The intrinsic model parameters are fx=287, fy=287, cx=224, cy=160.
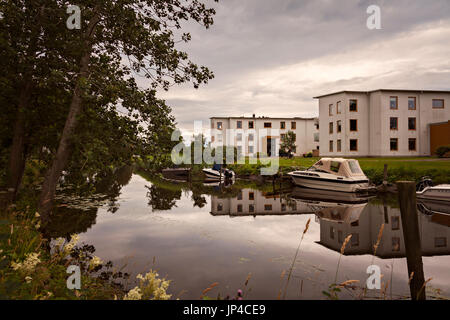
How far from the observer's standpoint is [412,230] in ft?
16.4

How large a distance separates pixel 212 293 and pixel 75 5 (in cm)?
915

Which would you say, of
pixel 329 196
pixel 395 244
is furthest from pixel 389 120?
pixel 395 244

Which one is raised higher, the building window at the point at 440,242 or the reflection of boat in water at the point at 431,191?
the reflection of boat in water at the point at 431,191

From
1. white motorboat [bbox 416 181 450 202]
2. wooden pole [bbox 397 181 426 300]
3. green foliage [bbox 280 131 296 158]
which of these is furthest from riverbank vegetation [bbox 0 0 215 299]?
green foliage [bbox 280 131 296 158]

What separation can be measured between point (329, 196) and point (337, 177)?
6.00ft

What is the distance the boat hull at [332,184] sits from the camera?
21.4m

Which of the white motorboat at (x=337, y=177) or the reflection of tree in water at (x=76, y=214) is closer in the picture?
the reflection of tree in water at (x=76, y=214)

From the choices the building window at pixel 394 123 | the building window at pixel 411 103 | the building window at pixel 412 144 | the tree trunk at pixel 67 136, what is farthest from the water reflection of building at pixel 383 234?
the building window at pixel 411 103

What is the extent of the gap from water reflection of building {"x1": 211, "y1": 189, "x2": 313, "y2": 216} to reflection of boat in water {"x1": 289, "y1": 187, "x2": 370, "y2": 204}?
1666 millimetres

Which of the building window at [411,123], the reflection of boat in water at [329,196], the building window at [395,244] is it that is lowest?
the building window at [395,244]

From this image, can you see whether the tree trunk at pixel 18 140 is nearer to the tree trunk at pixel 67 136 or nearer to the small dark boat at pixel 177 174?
the tree trunk at pixel 67 136

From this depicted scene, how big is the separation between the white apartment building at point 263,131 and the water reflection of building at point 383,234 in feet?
169

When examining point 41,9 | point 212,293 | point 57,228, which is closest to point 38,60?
point 41,9

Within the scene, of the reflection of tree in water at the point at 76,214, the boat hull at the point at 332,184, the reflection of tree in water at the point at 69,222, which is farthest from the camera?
the boat hull at the point at 332,184
